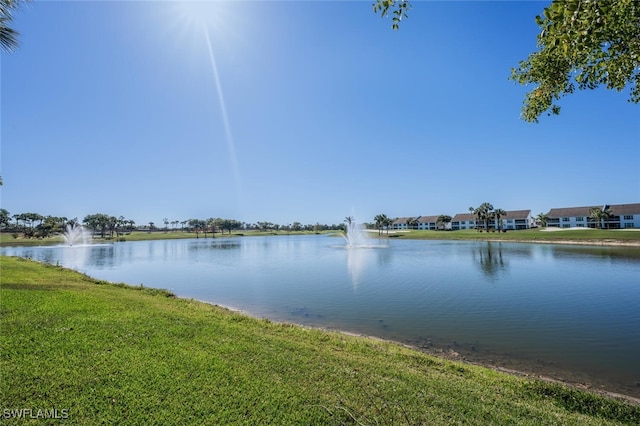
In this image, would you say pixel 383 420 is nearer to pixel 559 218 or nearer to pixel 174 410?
pixel 174 410

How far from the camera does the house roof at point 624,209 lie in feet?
303

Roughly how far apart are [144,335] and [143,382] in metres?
2.92

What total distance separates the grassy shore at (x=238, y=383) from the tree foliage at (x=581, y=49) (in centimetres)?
556

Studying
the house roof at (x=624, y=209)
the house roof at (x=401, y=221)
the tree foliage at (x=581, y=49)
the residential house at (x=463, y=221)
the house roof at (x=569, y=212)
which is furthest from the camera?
the house roof at (x=401, y=221)

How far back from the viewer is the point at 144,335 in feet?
26.8

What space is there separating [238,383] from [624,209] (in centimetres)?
13034

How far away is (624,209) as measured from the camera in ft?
312

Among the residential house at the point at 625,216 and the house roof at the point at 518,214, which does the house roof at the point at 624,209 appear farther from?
the house roof at the point at 518,214

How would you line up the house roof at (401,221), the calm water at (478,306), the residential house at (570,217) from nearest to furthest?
the calm water at (478,306)
the residential house at (570,217)
the house roof at (401,221)

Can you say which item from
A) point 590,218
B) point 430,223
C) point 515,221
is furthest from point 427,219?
point 590,218

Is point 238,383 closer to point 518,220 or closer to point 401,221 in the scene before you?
point 518,220

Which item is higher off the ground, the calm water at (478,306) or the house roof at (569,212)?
the house roof at (569,212)

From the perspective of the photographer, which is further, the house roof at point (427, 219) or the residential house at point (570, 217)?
the house roof at point (427, 219)

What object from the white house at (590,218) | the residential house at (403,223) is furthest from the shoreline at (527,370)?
the residential house at (403,223)
